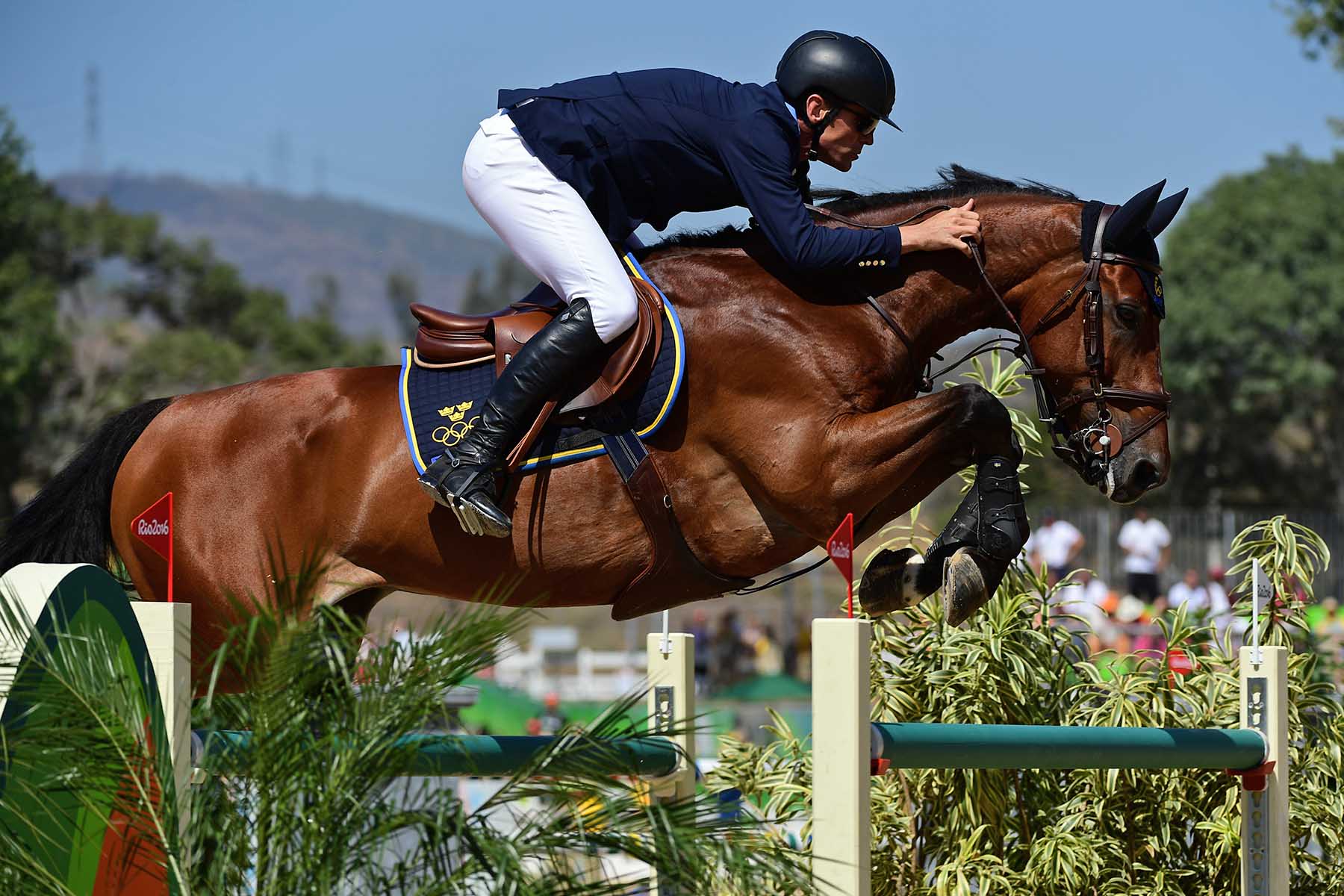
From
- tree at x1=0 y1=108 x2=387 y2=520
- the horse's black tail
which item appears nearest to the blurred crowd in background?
the horse's black tail

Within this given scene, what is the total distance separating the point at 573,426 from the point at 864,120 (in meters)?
1.11

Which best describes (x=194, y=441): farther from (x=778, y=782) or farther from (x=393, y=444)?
(x=778, y=782)

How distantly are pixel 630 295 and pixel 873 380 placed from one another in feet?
2.16

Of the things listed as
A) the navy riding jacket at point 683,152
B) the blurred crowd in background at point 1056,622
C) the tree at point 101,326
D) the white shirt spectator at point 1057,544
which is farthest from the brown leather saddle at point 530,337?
the tree at point 101,326

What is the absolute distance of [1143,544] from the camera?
16375 millimetres

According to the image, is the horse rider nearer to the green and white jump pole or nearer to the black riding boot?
the black riding boot

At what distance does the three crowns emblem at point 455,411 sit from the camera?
12.8ft

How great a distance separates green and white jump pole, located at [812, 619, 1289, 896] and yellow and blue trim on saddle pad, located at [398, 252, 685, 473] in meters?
0.91

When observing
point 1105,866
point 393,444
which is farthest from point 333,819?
point 1105,866

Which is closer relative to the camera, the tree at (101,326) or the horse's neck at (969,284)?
the horse's neck at (969,284)

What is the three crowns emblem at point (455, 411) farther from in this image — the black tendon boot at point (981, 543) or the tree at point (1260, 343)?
the tree at point (1260, 343)

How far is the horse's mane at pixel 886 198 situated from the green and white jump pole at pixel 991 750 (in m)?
1.38

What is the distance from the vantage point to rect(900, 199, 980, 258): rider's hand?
3980 mm

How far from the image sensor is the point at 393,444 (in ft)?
13.1
